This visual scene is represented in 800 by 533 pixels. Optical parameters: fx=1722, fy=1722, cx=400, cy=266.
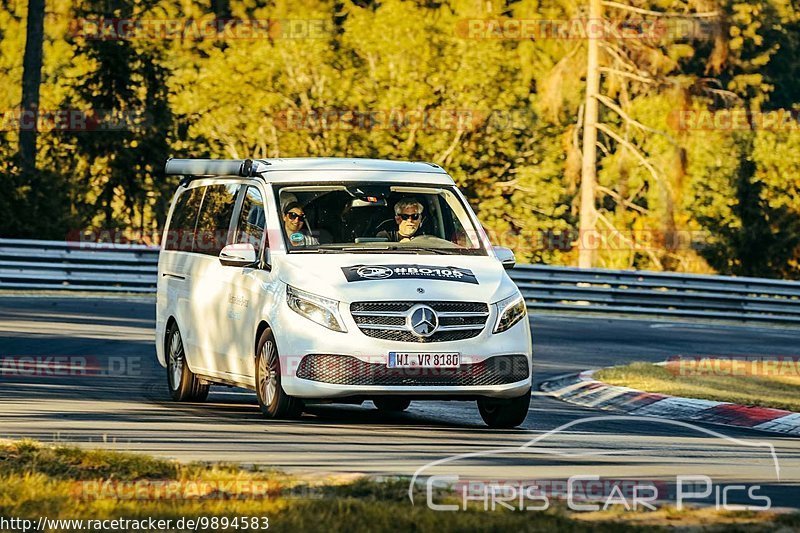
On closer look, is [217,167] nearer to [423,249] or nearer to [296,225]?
[296,225]

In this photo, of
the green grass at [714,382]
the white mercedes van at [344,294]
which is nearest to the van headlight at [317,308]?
the white mercedes van at [344,294]

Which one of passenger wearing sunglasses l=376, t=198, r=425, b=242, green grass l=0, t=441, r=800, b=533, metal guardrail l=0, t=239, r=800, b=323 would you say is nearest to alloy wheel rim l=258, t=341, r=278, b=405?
passenger wearing sunglasses l=376, t=198, r=425, b=242

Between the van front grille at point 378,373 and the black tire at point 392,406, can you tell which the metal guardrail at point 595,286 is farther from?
the van front grille at point 378,373

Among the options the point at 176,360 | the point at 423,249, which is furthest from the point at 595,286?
the point at 423,249

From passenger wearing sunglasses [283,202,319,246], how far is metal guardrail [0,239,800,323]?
19745mm

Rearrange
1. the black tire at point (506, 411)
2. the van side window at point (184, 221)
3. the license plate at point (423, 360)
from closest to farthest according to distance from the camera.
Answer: the license plate at point (423, 360) → the black tire at point (506, 411) → the van side window at point (184, 221)

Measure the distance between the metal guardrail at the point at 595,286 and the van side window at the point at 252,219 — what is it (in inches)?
751

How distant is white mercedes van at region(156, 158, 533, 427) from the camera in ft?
Result: 40.1

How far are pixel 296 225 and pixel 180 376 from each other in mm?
2251

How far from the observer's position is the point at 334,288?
12328mm

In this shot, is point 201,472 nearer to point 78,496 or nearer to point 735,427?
point 78,496

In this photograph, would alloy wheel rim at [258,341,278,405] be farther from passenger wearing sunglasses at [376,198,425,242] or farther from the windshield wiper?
passenger wearing sunglasses at [376,198,425,242]

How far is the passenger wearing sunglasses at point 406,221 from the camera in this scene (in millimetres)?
13539

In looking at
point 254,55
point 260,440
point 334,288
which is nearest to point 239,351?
point 334,288
